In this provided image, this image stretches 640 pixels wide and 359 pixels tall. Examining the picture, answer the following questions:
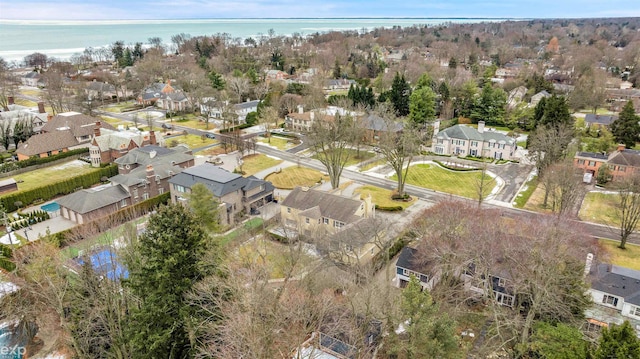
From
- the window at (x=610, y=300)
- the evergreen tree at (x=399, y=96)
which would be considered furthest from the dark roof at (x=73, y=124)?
the window at (x=610, y=300)

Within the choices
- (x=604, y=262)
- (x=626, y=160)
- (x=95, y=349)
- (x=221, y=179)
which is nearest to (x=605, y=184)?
(x=626, y=160)

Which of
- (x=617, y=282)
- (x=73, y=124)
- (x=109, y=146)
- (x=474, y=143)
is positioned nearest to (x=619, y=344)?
(x=617, y=282)

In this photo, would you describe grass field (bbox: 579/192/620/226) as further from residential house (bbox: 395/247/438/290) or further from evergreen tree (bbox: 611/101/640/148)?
residential house (bbox: 395/247/438/290)

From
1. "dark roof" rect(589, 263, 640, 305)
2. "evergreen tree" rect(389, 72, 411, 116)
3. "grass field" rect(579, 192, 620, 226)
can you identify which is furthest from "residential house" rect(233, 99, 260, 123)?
"dark roof" rect(589, 263, 640, 305)

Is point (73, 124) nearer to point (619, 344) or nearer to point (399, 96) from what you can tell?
point (399, 96)

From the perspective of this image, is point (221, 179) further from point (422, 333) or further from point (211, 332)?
point (422, 333)

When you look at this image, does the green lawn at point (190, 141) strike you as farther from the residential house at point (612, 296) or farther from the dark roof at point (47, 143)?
the residential house at point (612, 296)
